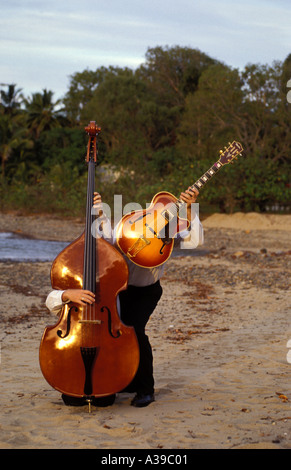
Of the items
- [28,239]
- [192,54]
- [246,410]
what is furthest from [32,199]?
[246,410]

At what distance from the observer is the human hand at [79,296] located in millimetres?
3952

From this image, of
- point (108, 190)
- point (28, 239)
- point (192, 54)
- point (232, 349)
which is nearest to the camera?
point (232, 349)

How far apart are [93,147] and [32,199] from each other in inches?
1001

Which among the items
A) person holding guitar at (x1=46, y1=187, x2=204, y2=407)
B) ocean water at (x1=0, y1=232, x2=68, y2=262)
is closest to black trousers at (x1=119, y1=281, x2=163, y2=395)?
person holding guitar at (x1=46, y1=187, x2=204, y2=407)

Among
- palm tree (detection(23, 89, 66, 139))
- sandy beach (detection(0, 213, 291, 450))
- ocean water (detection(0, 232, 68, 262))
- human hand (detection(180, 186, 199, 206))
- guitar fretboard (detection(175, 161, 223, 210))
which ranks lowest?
ocean water (detection(0, 232, 68, 262))

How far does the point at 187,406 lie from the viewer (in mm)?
4375

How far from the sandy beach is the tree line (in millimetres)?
3673

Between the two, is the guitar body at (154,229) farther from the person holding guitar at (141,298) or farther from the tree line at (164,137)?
the tree line at (164,137)

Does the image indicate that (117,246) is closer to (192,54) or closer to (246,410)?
(246,410)

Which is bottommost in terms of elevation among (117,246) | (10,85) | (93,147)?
(117,246)

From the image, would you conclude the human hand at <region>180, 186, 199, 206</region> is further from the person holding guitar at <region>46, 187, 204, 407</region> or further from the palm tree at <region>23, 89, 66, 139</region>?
the palm tree at <region>23, 89, 66, 139</region>

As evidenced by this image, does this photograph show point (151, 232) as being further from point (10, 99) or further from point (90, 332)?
point (10, 99)

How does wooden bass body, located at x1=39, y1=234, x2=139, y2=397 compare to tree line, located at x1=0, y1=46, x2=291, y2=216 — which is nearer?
wooden bass body, located at x1=39, y1=234, x2=139, y2=397

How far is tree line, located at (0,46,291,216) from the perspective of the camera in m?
22.5
